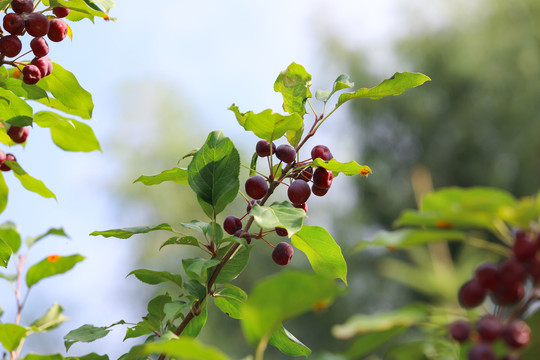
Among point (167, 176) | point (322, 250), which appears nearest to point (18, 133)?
point (167, 176)

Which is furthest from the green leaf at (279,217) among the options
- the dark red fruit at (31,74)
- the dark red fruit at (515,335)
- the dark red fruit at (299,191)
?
the dark red fruit at (31,74)

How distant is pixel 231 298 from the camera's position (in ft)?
2.20

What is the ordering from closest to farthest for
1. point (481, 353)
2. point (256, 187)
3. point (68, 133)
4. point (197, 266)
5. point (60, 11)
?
point (481, 353)
point (197, 266)
point (256, 187)
point (60, 11)
point (68, 133)

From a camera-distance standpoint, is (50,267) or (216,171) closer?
(216,171)

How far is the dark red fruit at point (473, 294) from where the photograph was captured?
33 centimetres

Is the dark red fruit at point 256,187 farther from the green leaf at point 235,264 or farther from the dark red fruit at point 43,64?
the dark red fruit at point 43,64

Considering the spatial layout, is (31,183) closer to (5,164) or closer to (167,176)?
(5,164)

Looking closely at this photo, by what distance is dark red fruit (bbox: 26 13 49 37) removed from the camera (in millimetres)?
702

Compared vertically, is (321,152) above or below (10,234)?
above

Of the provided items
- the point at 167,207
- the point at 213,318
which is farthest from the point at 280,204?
the point at 167,207

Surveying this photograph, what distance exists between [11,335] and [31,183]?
0.25 m

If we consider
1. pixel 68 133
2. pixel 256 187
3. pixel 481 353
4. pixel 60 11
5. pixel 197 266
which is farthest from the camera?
pixel 68 133

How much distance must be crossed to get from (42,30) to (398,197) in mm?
8110

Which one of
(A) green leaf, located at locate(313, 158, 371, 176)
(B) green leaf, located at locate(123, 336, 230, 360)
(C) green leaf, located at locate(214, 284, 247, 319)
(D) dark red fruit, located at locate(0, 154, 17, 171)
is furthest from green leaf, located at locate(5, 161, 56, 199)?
(B) green leaf, located at locate(123, 336, 230, 360)
